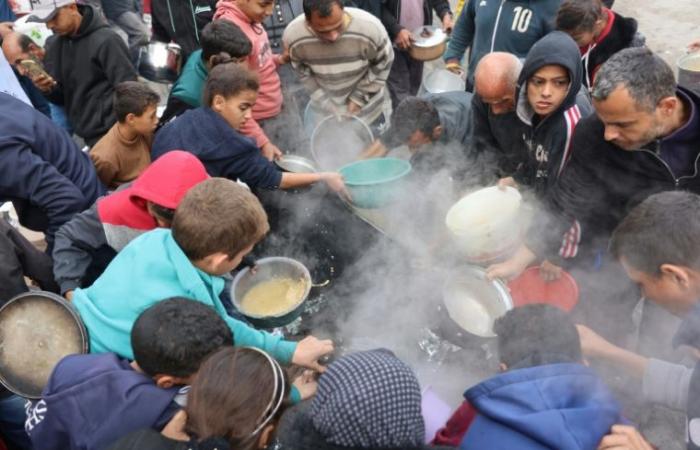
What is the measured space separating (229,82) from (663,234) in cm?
223

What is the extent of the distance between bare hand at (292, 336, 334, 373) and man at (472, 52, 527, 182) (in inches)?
67.5

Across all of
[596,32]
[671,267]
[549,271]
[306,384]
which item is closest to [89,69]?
[306,384]

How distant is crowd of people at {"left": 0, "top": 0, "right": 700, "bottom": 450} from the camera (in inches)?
58.9

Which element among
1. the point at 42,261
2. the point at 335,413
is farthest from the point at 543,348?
the point at 42,261

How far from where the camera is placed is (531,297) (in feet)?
8.59

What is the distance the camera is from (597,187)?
8.57 feet

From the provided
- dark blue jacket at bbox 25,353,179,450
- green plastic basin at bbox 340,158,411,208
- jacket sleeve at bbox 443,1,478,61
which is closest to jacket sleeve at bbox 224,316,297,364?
dark blue jacket at bbox 25,353,179,450

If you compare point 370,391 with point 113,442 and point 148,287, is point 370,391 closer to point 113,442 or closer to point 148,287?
point 113,442

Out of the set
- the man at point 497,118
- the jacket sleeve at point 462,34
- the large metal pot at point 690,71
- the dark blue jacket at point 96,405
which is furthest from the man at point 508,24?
the dark blue jacket at point 96,405

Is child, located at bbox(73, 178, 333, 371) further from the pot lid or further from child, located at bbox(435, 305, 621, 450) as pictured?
the pot lid

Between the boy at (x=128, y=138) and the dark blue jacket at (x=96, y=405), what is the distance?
68.5 inches

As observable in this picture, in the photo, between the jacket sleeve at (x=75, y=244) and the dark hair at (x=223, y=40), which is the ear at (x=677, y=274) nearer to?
the jacket sleeve at (x=75, y=244)

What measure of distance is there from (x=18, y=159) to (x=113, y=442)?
1.66 meters

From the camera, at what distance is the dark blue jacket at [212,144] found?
2.87m
